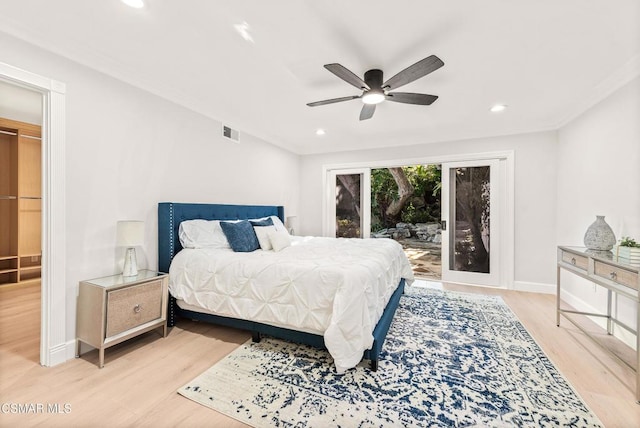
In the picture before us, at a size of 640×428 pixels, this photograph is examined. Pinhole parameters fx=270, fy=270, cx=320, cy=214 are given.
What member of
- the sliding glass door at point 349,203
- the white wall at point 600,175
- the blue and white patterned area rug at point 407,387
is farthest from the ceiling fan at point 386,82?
the sliding glass door at point 349,203

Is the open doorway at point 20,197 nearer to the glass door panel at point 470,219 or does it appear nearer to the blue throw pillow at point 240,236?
the blue throw pillow at point 240,236

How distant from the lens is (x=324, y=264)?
227cm

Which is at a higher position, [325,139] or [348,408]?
[325,139]

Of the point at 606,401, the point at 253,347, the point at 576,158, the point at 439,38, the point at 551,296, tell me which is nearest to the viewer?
the point at 606,401

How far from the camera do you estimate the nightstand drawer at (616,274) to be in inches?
74.7

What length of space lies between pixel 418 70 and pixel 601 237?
2.29 m

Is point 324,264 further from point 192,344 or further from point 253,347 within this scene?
point 192,344

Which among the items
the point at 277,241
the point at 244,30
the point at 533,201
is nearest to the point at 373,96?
the point at 244,30

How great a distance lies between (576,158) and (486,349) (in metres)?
2.83

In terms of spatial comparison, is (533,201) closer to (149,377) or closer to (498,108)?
(498,108)

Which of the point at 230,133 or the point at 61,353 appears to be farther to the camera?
the point at 230,133

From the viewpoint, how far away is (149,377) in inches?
78.7

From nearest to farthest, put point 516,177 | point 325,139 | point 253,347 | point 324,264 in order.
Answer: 1. point 324,264
2. point 253,347
3. point 516,177
4. point 325,139

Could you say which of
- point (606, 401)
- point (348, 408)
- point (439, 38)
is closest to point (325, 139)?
point (439, 38)
